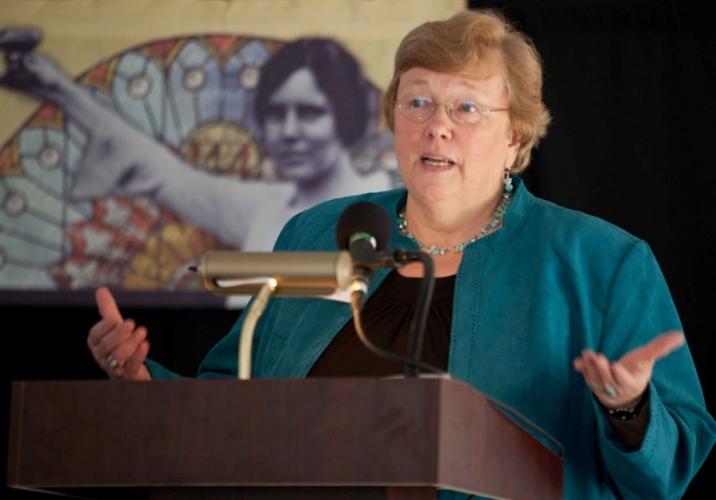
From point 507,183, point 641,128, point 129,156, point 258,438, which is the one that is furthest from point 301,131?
point 258,438

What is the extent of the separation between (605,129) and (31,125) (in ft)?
6.46

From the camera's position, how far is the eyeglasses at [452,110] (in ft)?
9.64

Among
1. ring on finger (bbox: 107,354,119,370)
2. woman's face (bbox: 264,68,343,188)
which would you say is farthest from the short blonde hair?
woman's face (bbox: 264,68,343,188)

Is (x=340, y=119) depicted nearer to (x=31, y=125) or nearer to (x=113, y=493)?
(x=31, y=125)

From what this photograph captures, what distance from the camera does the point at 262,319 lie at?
10.1 feet

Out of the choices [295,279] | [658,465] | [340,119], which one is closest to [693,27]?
[340,119]

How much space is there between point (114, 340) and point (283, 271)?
0.45 m

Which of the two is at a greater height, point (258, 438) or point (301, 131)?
point (301, 131)

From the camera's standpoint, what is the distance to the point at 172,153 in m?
4.53

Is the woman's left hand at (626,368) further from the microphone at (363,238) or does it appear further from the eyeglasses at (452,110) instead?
the eyeglasses at (452,110)

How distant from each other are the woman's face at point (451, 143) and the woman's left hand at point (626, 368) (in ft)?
2.50

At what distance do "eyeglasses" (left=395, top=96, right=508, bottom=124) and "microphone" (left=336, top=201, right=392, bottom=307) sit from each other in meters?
0.71

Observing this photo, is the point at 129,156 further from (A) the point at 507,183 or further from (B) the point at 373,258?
(B) the point at 373,258

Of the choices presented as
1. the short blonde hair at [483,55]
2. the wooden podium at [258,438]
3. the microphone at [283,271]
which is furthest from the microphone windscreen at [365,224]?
the short blonde hair at [483,55]
